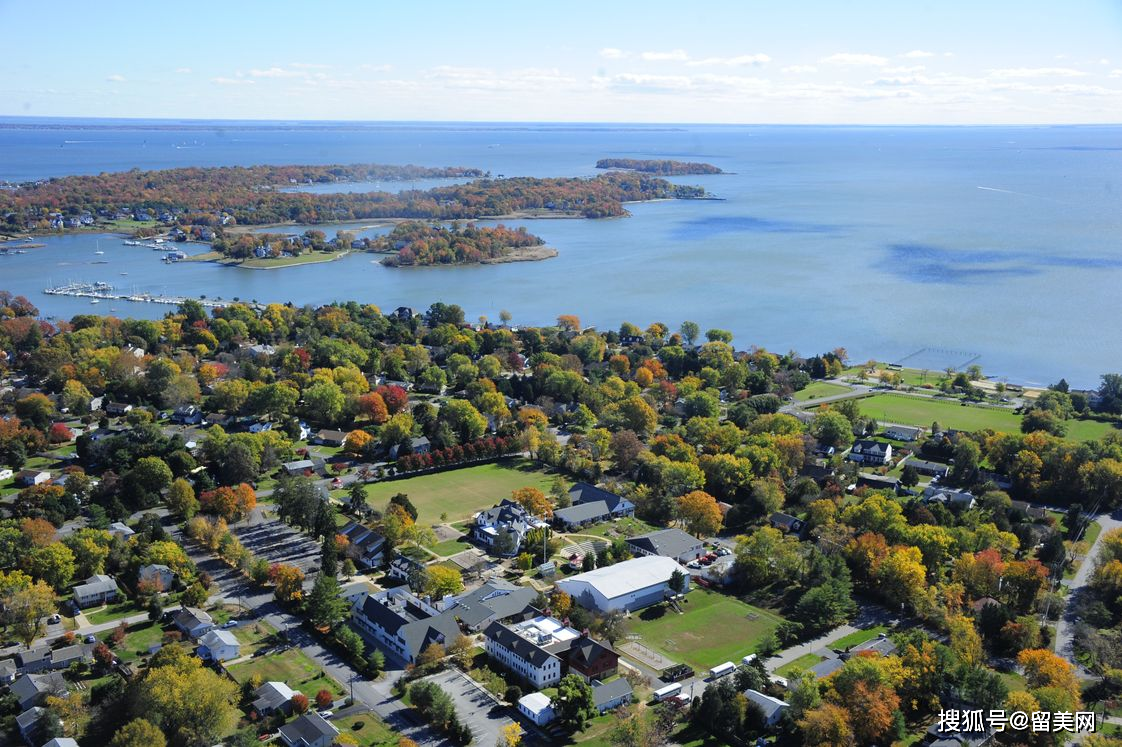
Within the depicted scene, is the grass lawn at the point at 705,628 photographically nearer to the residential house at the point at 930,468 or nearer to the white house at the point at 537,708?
the white house at the point at 537,708

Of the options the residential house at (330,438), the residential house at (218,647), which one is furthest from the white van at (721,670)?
the residential house at (330,438)

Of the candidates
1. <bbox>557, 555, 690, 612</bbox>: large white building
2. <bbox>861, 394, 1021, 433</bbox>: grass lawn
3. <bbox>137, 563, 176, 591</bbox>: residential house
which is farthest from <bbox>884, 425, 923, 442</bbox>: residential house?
<bbox>137, 563, 176, 591</bbox>: residential house

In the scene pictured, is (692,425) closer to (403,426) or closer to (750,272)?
(403,426)

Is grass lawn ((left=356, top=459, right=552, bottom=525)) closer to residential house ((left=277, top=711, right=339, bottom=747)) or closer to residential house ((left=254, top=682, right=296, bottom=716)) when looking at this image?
residential house ((left=254, top=682, right=296, bottom=716))

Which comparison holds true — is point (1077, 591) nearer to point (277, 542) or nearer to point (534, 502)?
point (534, 502)

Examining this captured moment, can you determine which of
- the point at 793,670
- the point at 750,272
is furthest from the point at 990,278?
the point at 793,670
